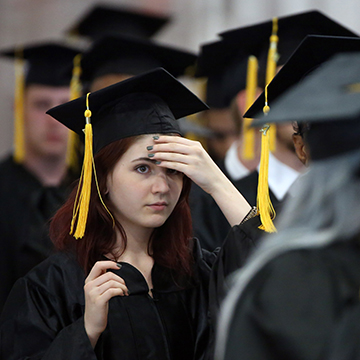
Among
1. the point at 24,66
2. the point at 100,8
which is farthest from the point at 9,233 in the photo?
the point at 100,8

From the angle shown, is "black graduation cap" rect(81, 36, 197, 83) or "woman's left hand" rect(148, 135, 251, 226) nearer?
"woman's left hand" rect(148, 135, 251, 226)

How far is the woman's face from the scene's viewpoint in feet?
5.92

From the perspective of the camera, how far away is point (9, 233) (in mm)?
3678

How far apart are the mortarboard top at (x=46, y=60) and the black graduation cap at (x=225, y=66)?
0.90 m

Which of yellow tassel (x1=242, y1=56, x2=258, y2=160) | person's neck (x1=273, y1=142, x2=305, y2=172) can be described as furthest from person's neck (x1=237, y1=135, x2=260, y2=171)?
person's neck (x1=273, y1=142, x2=305, y2=172)

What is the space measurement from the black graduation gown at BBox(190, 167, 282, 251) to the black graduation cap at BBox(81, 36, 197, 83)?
2.62 feet

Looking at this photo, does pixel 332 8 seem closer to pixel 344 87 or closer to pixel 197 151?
pixel 197 151

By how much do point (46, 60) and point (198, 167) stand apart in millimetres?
2530

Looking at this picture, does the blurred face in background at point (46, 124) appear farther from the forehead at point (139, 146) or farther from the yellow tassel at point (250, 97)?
the forehead at point (139, 146)

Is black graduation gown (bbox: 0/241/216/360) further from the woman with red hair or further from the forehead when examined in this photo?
the forehead

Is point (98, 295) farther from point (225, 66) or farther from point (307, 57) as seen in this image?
point (225, 66)

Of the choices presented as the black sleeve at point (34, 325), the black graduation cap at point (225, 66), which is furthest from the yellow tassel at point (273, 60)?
the black sleeve at point (34, 325)

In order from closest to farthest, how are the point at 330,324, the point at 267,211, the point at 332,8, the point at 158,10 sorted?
the point at 330,324 → the point at 267,211 → the point at 332,8 → the point at 158,10

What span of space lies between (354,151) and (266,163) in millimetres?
725
